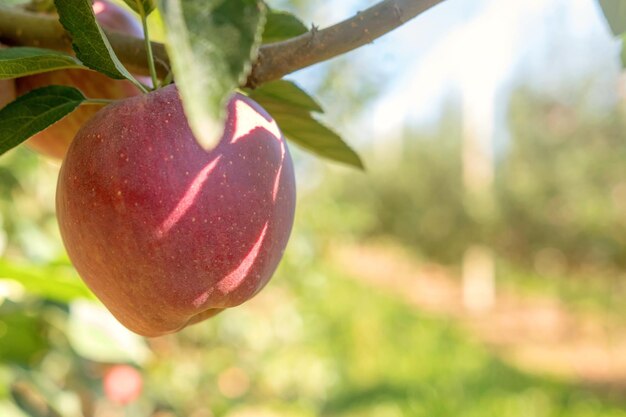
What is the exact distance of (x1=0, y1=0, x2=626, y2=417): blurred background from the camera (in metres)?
0.92

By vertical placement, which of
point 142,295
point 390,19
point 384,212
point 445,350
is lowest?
point 142,295

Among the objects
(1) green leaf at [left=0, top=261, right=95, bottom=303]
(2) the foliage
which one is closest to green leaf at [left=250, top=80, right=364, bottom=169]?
(1) green leaf at [left=0, top=261, right=95, bottom=303]

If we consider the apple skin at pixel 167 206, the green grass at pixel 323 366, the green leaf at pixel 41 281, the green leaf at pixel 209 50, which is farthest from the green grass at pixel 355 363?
the green leaf at pixel 209 50

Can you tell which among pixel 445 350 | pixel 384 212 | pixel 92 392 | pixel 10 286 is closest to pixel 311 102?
pixel 10 286

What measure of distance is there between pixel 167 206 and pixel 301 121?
14cm

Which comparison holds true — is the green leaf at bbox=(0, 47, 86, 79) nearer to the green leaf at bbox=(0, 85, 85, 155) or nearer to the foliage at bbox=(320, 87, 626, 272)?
the green leaf at bbox=(0, 85, 85, 155)

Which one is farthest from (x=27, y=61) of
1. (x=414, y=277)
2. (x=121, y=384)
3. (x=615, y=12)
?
(x=414, y=277)

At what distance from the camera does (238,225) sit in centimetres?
31

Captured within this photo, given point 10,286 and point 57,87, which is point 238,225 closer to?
point 57,87

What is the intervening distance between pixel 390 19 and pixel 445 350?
4.71 metres

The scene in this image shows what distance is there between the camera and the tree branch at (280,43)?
311mm

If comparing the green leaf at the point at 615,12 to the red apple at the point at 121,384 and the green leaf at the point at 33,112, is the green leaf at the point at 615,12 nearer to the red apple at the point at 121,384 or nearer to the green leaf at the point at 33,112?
the green leaf at the point at 33,112

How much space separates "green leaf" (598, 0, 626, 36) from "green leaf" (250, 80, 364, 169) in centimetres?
15

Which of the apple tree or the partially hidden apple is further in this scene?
the partially hidden apple
